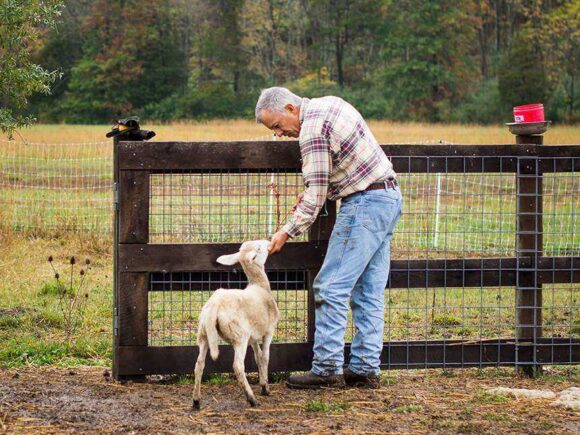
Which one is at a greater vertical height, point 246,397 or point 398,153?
point 398,153

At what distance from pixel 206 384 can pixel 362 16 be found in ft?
186

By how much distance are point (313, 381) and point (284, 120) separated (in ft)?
6.14

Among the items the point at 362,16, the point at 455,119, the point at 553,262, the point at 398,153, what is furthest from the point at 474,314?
the point at 362,16

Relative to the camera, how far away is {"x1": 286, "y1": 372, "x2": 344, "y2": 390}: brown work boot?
6.63 meters

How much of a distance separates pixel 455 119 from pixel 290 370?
46068 millimetres

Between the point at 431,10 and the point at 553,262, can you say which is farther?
the point at 431,10

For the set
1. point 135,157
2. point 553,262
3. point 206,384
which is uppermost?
point 135,157

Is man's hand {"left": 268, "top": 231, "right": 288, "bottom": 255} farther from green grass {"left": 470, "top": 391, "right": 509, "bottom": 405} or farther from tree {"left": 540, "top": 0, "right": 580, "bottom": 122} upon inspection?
tree {"left": 540, "top": 0, "right": 580, "bottom": 122}

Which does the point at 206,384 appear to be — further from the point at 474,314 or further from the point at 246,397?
the point at 474,314

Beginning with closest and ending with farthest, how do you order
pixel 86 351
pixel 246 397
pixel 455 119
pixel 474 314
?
pixel 246 397 < pixel 86 351 < pixel 474 314 < pixel 455 119

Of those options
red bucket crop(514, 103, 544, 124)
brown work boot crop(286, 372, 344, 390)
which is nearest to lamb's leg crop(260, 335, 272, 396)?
brown work boot crop(286, 372, 344, 390)

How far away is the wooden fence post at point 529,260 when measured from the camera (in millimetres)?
7230

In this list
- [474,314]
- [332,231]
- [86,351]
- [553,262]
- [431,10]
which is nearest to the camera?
[332,231]

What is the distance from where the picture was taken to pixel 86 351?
785cm
